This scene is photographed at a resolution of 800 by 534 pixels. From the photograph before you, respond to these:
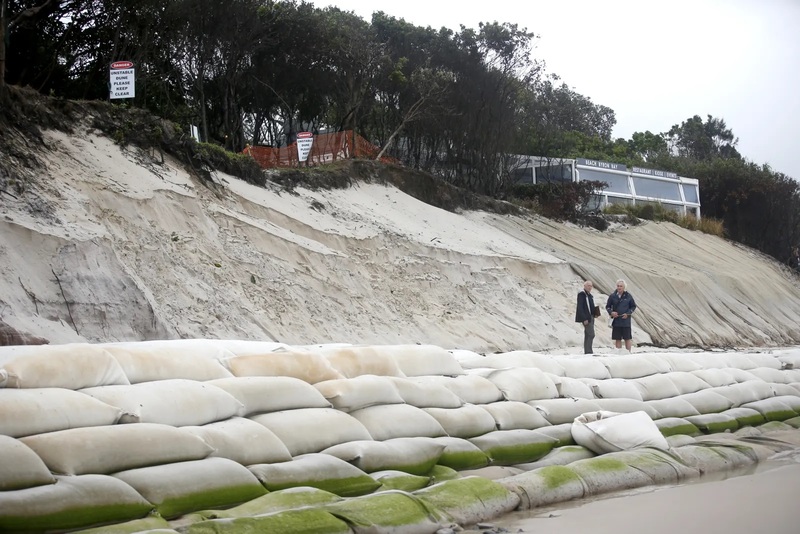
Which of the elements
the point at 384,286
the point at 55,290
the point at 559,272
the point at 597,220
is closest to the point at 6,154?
the point at 55,290

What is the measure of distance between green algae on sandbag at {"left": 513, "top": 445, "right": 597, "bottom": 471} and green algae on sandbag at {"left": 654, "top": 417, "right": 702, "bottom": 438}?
1.41m

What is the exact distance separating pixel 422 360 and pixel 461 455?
114 cm

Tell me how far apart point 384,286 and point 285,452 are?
30.6 ft

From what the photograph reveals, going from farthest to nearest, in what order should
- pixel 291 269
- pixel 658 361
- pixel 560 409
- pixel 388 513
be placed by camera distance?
pixel 291 269 < pixel 658 361 < pixel 560 409 < pixel 388 513

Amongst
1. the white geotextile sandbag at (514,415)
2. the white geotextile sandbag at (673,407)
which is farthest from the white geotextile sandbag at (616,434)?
the white geotextile sandbag at (673,407)

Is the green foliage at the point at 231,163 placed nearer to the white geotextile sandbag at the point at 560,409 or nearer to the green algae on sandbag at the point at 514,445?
the white geotextile sandbag at the point at 560,409

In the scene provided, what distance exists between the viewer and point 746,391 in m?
10.2

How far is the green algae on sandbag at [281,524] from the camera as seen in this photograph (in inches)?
167

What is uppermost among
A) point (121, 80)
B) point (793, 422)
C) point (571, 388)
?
point (121, 80)

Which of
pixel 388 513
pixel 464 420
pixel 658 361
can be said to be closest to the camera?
pixel 388 513

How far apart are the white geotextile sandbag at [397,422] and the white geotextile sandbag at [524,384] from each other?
1.21 meters

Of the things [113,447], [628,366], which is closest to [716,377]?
[628,366]

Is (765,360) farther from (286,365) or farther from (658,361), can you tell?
(286,365)

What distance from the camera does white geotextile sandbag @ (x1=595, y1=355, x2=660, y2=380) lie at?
9.17m
